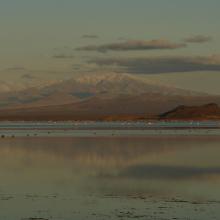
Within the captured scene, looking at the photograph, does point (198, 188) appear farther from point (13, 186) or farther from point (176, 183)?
point (13, 186)

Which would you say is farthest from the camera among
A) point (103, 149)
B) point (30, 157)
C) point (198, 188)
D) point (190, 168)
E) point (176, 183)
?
point (103, 149)

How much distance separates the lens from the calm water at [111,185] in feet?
74.7

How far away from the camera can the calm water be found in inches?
897

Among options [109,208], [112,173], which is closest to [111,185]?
[112,173]

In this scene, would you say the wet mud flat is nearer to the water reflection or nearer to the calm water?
the calm water

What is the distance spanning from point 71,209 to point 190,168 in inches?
577

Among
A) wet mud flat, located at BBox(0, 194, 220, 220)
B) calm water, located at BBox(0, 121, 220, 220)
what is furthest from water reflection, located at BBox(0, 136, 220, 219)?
wet mud flat, located at BBox(0, 194, 220, 220)

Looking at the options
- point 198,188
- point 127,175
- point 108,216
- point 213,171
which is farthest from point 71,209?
point 213,171

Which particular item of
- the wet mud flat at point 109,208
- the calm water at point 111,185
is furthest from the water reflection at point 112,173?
the wet mud flat at point 109,208

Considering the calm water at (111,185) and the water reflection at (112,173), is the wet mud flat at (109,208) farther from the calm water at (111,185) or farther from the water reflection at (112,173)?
the water reflection at (112,173)

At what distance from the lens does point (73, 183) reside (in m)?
30.7

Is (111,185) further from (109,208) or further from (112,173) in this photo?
(109,208)

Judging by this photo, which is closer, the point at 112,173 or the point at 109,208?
the point at 109,208

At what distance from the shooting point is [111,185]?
97.5 feet
